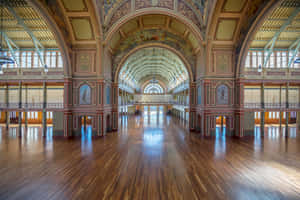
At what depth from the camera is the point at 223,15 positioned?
1141 cm

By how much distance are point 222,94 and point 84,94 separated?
1257cm

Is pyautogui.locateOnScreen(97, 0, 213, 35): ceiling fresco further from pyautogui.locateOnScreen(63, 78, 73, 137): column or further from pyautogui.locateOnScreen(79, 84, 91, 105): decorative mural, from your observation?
pyautogui.locateOnScreen(63, 78, 73, 137): column

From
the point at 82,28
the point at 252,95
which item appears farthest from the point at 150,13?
the point at 252,95

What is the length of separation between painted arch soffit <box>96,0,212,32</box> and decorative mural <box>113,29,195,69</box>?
113 inches

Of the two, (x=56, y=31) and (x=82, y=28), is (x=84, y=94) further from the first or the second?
(x=82, y=28)

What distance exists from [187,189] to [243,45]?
40.3 feet

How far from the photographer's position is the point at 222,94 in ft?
42.2

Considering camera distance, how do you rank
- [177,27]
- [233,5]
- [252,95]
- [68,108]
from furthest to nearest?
1. [252,95]
2. [177,27]
3. [68,108]
4. [233,5]

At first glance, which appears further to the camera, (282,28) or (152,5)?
(282,28)

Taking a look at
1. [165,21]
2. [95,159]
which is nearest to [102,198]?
[95,159]

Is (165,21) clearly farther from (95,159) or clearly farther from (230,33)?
(95,159)

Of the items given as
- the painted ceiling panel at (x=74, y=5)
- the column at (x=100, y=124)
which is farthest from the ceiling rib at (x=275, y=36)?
the column at (x=100, y=124)

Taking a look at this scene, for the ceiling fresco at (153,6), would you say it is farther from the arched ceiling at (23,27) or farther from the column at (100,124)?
the column at (100,124)

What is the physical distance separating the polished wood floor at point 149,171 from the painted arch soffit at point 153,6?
10.8 meters
